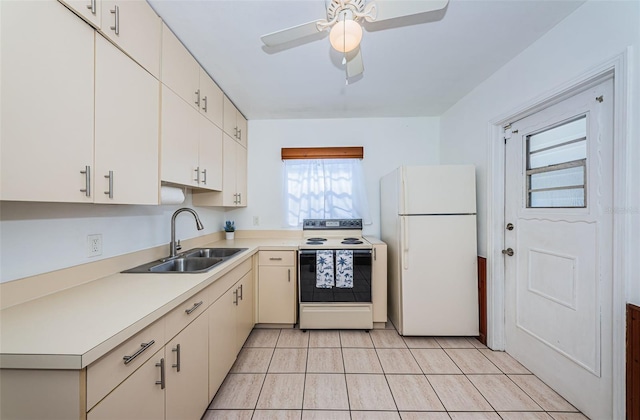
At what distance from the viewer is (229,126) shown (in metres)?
2.49

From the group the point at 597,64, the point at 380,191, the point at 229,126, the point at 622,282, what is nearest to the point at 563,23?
the point at 597,64

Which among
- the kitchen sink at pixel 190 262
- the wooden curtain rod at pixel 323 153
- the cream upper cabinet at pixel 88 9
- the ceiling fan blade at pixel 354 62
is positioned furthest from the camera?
the wooden curtain rod at pixel 323 153

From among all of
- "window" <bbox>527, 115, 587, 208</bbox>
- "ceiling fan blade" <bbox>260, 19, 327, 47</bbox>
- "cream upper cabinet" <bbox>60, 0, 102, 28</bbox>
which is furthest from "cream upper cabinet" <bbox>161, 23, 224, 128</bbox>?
"window" <bbox>527, 115, 587, 208</bbox>

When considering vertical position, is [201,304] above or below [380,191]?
below

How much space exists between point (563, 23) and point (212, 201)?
9.66 feet

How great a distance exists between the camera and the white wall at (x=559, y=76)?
117 centimetres

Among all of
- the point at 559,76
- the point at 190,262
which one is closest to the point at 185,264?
the point at 190,262

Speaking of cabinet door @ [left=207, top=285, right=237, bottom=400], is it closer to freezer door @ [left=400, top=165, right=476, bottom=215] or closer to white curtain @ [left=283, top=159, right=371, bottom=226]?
white curtain @ [left=283, top=159, right=371, bottom=226]

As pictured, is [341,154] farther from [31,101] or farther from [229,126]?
[31,101]

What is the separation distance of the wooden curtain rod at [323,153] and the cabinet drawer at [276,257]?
4.08ft

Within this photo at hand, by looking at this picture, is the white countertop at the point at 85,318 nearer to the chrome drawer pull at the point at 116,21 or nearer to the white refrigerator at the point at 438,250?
the chrome drawer pull at the point at 116,21

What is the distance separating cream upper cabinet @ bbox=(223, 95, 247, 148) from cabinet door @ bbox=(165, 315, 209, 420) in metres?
1.87

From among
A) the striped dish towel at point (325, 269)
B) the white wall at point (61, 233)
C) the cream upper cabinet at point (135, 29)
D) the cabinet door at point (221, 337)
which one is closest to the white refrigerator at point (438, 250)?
the striped dish towel at point (325, 269)

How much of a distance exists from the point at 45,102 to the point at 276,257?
6.25 feet
